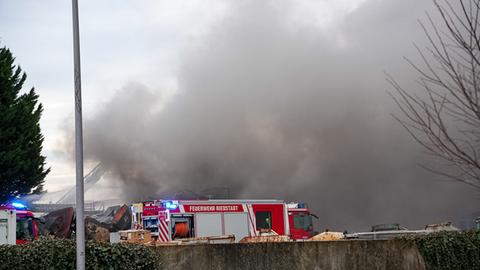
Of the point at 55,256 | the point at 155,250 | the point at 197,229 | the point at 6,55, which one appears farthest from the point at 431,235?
the point at 6,55

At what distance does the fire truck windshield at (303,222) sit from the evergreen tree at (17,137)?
988cm

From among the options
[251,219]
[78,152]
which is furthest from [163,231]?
[78,152]

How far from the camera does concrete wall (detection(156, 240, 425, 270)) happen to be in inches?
372

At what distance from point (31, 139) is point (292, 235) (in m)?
10.4

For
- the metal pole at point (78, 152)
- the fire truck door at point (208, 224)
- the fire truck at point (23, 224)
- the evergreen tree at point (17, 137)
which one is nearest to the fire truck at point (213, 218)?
the fire truck door at point (208, 224)

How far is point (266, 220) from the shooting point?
65.4ft

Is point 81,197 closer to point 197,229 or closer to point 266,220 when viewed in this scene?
point 197,229

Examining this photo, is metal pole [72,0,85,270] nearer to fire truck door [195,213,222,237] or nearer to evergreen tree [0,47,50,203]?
fire truck door [195,213,222,237]

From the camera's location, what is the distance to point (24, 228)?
660 inches

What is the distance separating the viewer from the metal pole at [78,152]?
747 cm

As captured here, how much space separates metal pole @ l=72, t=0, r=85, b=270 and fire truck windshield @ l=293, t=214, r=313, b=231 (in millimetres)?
13831

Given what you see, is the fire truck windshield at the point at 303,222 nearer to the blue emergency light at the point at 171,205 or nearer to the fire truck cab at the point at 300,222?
the fire truck cab at the point at 300,222

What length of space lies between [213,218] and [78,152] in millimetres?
11145

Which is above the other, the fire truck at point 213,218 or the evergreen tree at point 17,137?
the evergreen tree at point 17,137
